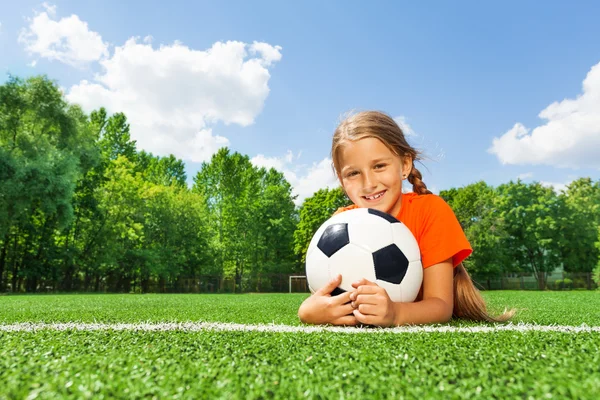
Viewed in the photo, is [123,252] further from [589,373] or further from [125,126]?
[589,373]

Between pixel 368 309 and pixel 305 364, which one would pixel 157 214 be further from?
pixel 305 364

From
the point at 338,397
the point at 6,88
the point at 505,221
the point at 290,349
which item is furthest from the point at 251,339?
the point at 505,221

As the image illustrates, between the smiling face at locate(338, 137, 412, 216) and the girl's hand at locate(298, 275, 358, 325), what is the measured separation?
85 centimetres

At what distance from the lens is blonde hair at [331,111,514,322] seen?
3789mm

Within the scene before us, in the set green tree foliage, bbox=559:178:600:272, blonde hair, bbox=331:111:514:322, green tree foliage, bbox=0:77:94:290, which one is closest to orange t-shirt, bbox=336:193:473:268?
blonde hair, bbox=331:111:514:322

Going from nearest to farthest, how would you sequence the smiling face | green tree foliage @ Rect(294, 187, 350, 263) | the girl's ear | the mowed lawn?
the mowed lawn < the smiling face < the girl's ear < green tree foliage @ Rect(294, 187, 350, 263)

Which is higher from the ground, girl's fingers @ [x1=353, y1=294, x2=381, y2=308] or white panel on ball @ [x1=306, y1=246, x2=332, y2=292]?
white panel on ball @ [x1=306, y1=246, x2=332, y2=292]

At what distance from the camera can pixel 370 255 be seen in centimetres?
330

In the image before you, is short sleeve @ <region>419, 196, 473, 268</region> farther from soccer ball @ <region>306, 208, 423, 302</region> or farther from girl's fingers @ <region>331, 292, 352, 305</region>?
girl's fingers @ <region>331, 292, 352, 305</region>

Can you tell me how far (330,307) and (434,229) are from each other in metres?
1.08

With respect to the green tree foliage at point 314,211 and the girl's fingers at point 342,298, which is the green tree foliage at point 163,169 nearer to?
the green tree foliage at point 314,211

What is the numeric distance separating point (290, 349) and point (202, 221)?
129 ft

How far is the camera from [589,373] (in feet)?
5.97

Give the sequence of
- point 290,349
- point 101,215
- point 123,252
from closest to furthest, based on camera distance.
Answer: point 290,349
point 101,215
point 123,252
